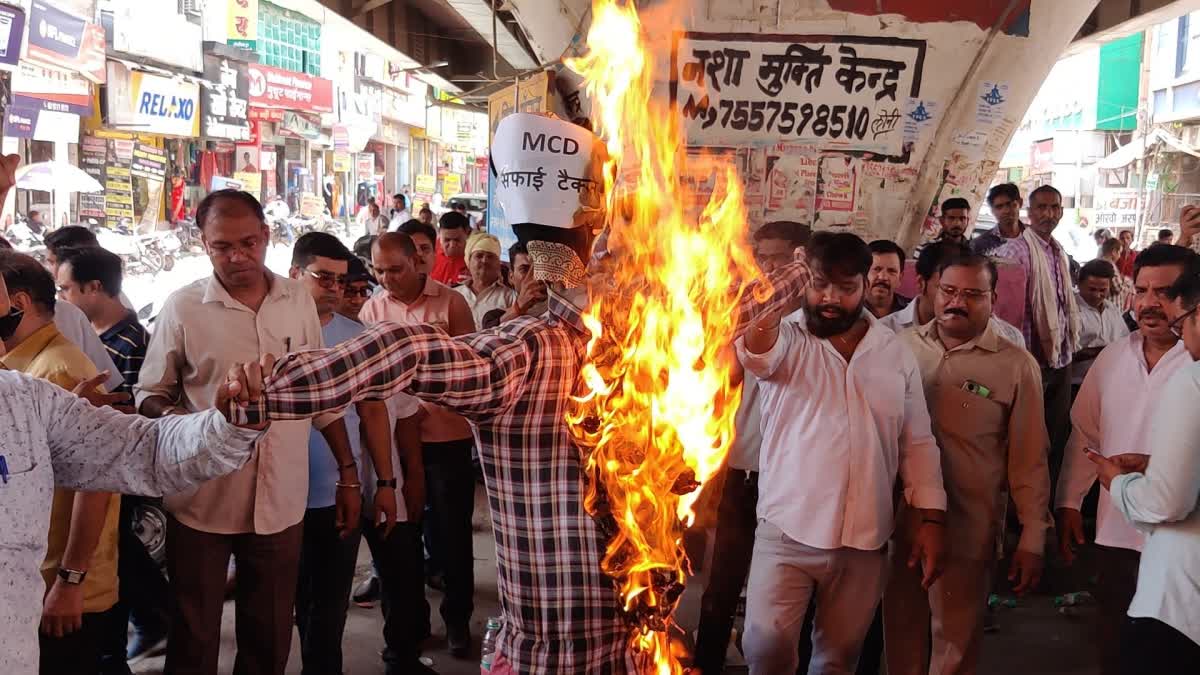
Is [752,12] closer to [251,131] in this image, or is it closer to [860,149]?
[860,149]

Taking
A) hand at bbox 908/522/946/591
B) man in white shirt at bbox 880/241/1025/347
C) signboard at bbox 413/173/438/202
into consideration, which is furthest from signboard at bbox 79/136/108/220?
signboard at bbox 413/173/438/202

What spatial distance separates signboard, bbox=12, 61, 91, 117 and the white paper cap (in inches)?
620

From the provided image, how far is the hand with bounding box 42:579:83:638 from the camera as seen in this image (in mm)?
2975

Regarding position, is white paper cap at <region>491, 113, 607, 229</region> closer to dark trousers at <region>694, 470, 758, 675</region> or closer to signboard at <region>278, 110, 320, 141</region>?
dark trousers at <region>694, 470, 758, 675</region>

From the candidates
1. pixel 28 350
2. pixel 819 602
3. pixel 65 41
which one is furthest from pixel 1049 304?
pixel 65 41

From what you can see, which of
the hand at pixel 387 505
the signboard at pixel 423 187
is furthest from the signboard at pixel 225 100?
the hand at pixel 387 505

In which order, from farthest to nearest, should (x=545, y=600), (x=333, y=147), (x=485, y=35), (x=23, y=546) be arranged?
(x=333, y=147), (x=485, y=35), (x=545, y=600), (x=23, y=546)

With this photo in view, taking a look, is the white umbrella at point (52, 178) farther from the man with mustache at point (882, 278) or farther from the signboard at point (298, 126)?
the man with mustache at point (882, 278)

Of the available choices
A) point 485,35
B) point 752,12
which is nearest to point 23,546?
point 752,12

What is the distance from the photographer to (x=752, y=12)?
6.52 metres

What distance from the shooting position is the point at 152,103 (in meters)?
20.0

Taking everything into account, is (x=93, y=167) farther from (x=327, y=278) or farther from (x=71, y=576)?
(x=71, y=576)

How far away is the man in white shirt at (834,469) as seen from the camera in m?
3.45

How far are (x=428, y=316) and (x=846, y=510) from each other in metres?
2.52
